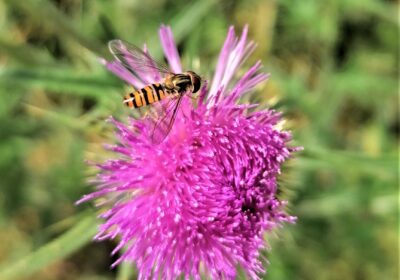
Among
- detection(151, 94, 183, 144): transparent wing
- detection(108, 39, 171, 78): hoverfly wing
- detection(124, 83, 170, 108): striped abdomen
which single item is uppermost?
detection(108, 39, 171, 78): hoverfly wing

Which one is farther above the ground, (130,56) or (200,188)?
(130,56)

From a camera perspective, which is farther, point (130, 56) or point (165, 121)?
point (130, 56)

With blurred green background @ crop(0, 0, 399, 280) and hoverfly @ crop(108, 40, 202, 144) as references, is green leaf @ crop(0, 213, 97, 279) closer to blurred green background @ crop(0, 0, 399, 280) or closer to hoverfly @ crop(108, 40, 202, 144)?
hoverfly @ crop(108, 40, 202, 144)

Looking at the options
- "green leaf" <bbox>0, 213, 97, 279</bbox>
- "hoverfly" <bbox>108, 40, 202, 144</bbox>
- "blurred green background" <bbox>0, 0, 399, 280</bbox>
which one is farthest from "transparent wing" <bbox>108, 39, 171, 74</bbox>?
"blurred green background" <bbox>0, 0, 399, 280</bbox>

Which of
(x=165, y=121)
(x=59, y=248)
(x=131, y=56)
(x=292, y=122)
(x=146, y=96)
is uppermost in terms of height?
(x=131, y=56)

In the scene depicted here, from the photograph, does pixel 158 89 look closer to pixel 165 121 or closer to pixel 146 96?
pixel 146 96

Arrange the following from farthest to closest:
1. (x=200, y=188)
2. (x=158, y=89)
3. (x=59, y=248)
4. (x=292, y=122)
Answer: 1. (x=292, y=122)
2. (x=59, y=248)
3. (x=158, y=89)
4. (x=200, y=188)

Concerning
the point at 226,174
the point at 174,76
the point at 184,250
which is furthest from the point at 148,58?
the point at 184,250

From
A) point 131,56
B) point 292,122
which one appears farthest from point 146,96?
point 292,122
